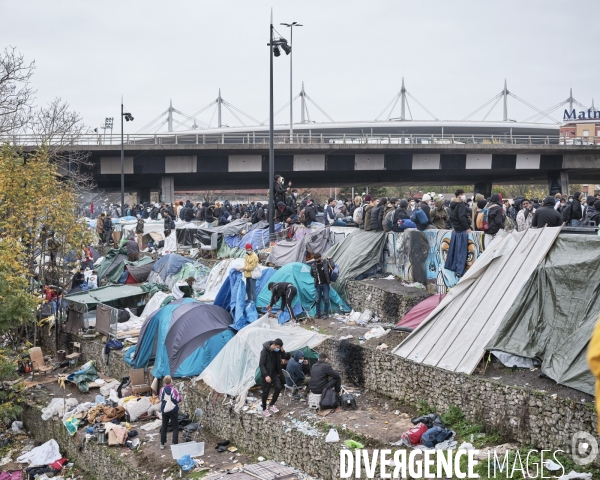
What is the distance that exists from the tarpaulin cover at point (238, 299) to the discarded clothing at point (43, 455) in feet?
16.2

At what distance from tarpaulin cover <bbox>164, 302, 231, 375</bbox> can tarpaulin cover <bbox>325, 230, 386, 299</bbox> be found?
322cm

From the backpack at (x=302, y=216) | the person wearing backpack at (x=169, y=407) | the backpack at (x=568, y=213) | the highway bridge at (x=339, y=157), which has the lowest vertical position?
the person wearing backpack at (x=169, y=407)

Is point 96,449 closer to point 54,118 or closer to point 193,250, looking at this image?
point 193,250

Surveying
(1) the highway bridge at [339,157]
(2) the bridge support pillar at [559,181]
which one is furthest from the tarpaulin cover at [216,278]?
(2) the bridge support pillar at [559,181]

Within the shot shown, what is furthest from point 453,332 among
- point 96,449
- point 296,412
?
point 96,449

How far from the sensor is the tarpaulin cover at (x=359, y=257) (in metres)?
16.5

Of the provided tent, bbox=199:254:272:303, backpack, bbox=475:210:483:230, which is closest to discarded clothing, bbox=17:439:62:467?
tent, bbox=199:254:272:303

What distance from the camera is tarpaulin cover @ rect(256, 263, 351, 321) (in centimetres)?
1587

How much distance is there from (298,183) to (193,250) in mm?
25860

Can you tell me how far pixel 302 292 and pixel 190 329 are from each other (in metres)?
2.99

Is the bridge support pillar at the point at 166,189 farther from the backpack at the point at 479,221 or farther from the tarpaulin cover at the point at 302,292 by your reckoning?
the backpack at the point at 479,221

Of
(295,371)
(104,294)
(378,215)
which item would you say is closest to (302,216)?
(378,215)

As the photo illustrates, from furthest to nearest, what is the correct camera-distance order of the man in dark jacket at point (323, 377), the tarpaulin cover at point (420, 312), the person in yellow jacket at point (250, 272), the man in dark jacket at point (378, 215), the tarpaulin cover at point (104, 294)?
the tarpaulin cover at point (104, 294), the man in dark jacket at point (378, 215), the person in yellow jacket at point (250, 272), the tarpaulin cover at point (420, 312), the man in dark jacket at point (323, 377)

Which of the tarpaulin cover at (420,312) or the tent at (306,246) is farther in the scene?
the tent at (306,246)
